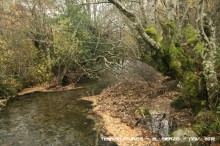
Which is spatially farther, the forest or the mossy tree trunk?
the forest

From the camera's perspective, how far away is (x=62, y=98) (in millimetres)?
18719

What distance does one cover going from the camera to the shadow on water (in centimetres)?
1072

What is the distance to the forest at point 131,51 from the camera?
966 cm

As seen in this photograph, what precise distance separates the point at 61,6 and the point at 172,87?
612 inches

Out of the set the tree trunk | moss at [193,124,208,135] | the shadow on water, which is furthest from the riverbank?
the tree trunk

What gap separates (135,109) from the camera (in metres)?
13.8

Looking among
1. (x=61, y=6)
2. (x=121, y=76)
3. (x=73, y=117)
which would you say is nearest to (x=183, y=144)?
(x=73, y=117)

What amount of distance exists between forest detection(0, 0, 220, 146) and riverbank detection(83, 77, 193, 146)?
0.10 m

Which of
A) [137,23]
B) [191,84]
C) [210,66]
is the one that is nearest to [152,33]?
[137,23]

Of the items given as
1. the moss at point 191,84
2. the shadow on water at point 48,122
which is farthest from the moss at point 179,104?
the shadow on water at point 48,122

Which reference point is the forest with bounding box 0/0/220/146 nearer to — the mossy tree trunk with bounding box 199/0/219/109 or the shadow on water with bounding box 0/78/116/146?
the mossy tree trunk with bounding box 199/0/219/109

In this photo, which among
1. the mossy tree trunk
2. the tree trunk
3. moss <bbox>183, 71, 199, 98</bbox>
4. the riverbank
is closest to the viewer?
the mossy tree trunk

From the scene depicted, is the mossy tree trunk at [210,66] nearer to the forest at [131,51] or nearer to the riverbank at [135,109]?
the forest at [131,51]

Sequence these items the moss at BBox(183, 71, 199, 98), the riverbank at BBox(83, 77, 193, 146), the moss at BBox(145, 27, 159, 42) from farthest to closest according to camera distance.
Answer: the moss at BBox(145, 27, 159, 42), the riverbank at BBox(83, 77, 193, 146), the moss at BBox(183, 71, 199, 98)
